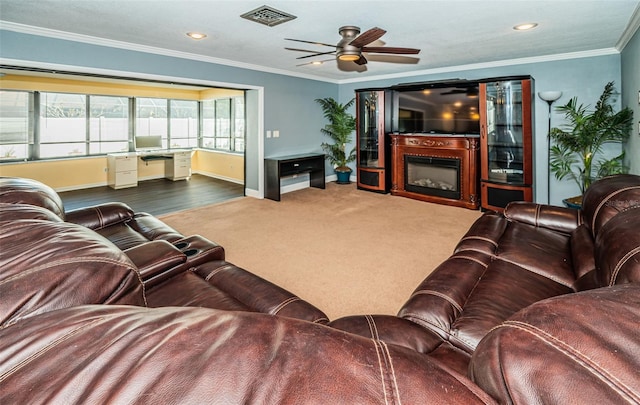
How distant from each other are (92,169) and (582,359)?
357 inches

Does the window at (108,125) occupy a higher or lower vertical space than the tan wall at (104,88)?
lower

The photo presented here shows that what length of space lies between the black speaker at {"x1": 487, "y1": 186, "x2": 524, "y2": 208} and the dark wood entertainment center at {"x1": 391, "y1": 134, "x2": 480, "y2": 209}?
0.27 m

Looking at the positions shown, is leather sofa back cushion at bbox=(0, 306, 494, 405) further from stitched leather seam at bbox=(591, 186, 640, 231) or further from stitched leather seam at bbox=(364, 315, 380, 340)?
stitched leather seam at bbox=(591, 186, 640, 231)

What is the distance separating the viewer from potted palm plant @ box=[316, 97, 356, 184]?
7328 millimetres

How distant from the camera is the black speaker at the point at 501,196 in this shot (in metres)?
A: 5.07

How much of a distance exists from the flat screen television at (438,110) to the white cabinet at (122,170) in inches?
232

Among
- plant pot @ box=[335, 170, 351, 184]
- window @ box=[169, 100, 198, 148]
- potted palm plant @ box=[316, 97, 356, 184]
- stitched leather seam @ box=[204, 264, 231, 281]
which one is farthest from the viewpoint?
window @ box=[169, 100, 198, 148]

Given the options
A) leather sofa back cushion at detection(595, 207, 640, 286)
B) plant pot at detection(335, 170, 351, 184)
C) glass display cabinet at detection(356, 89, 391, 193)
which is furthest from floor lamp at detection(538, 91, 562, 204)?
plant pot at detection(335, 170, 351, 184)

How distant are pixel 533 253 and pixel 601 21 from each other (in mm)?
2990

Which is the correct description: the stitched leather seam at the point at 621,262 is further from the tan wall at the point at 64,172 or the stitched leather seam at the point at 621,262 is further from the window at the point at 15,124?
the window at the point at 15,124

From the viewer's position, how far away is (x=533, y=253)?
2143 mm

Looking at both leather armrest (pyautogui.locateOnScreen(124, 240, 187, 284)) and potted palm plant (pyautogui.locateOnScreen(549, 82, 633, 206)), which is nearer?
leather armrest (pyautogui.locateOnScreen(124, 240, 187, 284))

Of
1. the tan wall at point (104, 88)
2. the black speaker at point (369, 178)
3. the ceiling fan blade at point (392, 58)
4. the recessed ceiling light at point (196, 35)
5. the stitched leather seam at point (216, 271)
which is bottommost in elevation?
the stitched leather seam at point (216, 271)

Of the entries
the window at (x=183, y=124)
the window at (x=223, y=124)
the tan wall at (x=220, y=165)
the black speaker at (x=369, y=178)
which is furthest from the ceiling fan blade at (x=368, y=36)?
the window at (x=183, y=124)
